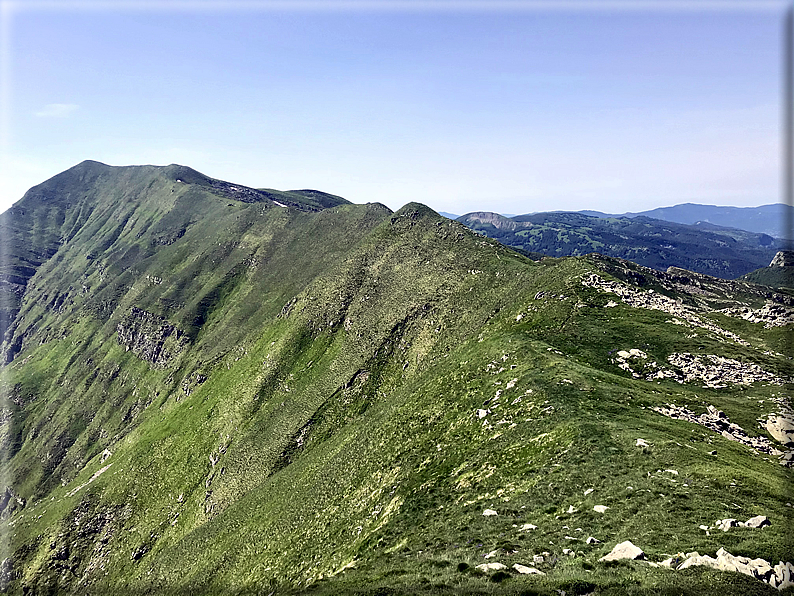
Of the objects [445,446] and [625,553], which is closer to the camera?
[625,553]

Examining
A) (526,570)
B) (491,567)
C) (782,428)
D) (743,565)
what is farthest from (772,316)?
(491,567)

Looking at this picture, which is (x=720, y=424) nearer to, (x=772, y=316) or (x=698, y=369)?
(x=698, y=369)

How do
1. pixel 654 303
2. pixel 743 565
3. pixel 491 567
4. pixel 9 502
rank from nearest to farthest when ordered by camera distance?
pixel 743 565 < pixel 491 567 < pixel 654 303 < pixel 9 502

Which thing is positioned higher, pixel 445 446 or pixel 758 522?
pixel 758 522

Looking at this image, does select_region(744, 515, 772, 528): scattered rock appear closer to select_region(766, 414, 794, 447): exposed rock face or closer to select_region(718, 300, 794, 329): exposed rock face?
select_region(766, 414, 794, 447): exposed rock face

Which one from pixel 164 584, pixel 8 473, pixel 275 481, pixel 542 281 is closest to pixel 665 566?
pixel 542 281

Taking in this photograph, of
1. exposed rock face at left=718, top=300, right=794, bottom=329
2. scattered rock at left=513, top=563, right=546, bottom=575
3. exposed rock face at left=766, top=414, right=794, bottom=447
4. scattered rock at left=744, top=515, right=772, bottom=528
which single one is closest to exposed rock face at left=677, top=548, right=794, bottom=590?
scattered rock at left=744, top=515, right=772, bottom=528

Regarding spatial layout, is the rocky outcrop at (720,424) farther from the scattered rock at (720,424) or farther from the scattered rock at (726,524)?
the scattered rock at (726,524)
